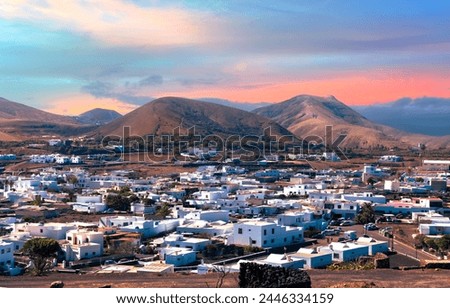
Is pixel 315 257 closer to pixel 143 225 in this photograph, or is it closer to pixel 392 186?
pixel 143 225

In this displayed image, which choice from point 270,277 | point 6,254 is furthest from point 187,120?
point 270,277

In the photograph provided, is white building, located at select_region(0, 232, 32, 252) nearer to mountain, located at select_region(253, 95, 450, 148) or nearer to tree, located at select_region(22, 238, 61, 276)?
tree, located at select_region(22, 238, 61, 276)

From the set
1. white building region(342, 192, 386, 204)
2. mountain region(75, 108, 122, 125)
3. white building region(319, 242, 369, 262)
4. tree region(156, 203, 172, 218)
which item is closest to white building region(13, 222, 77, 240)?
tree region(156, 203, 172, 218)

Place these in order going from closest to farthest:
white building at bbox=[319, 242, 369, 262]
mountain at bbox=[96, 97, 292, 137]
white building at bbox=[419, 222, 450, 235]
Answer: white building at bbox=[319, 242, 369, 262], white building at bbox=[419, 222, 450, 235], mountain at bbox=[96, 97, 292, 137]

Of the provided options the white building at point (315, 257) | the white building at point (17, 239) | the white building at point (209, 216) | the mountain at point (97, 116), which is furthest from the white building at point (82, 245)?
the mountain at point (97, 116)

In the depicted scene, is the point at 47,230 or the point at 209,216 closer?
the point at 47,230
